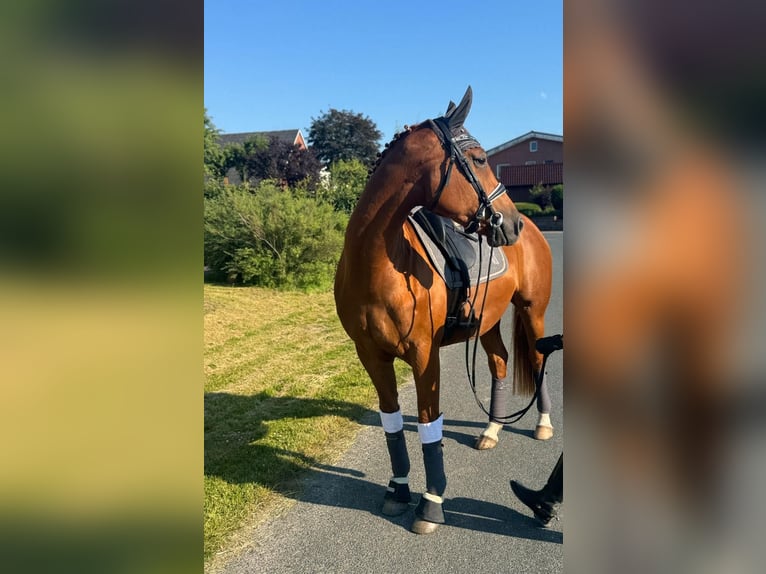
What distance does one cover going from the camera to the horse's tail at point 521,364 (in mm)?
4508

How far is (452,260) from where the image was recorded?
3301mm

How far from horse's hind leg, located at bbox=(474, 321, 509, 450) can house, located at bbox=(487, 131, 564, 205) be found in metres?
38.3

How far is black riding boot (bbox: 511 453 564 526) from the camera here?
9.27 ft

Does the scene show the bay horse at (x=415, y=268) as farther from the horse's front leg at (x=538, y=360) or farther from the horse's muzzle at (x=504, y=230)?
the horse's front leg at (x=538, y=360)

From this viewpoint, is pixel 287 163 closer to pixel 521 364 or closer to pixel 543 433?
pixel 521 364

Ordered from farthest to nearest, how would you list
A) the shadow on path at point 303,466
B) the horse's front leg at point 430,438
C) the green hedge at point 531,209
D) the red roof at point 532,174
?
the red roof at point 532,174 < the green hedge at point 531,209 < the shadow on path at point 303,466 < the horse's front leg at point 430,438

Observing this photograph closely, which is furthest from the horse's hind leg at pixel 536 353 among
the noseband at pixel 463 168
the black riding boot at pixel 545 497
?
the noseband at pixel 463 168

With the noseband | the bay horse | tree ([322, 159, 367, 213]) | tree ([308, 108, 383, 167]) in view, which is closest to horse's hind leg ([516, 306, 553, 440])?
the bay horse

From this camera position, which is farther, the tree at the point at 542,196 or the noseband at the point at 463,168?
the tree at the point at 542,196

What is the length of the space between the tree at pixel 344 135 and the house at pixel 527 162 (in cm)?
1137

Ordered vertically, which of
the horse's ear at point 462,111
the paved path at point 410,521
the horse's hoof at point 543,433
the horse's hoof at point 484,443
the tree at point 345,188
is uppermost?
the tree at point 345,188
